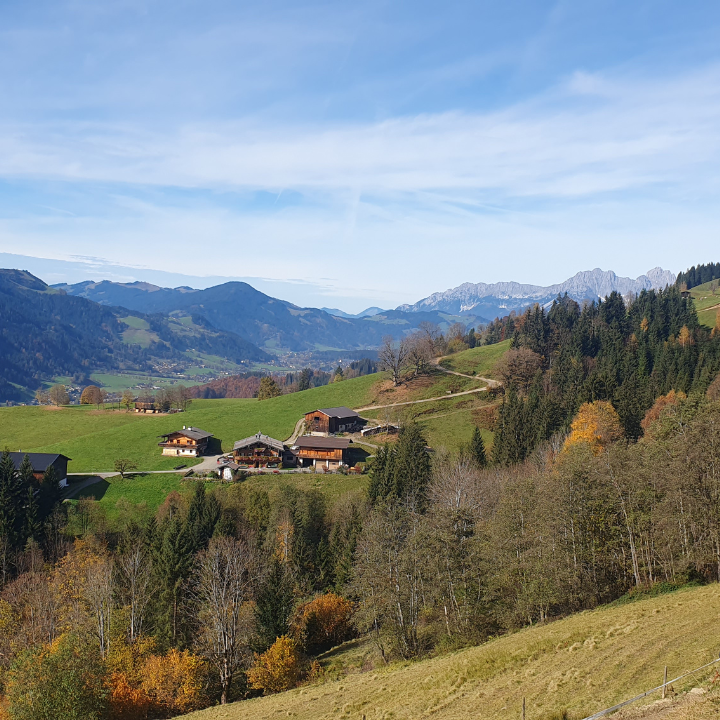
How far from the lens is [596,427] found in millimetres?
79000

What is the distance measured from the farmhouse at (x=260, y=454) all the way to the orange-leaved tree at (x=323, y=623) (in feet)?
151

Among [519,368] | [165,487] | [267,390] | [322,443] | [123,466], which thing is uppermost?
[267,390]

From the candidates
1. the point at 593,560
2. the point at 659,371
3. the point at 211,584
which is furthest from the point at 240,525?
the point at 659,371

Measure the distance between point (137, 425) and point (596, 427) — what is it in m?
96.6

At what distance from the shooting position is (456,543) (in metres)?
39.5

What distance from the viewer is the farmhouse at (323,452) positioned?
98938 mm

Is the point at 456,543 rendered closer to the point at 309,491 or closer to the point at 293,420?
the point at 309,491

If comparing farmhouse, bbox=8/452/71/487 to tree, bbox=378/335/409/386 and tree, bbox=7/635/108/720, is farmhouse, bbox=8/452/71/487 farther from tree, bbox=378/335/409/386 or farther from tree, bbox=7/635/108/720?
tree, bbox=378/335/409/386

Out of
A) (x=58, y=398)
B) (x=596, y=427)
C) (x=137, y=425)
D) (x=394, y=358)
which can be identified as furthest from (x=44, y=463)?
(x=596, y=427)

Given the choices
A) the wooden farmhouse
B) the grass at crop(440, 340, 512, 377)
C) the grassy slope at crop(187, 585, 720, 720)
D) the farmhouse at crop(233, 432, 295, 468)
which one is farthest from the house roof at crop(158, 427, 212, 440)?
the grassy slope at crop(187, 585, 720, 720)

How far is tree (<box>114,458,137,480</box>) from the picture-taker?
95000 millimetres

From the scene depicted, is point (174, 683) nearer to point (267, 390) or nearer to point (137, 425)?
point (137, 425)

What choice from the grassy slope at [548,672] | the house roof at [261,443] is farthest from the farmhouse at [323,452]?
the grassy slope at [548,672]

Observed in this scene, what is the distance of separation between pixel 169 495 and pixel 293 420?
4276 centimetres
